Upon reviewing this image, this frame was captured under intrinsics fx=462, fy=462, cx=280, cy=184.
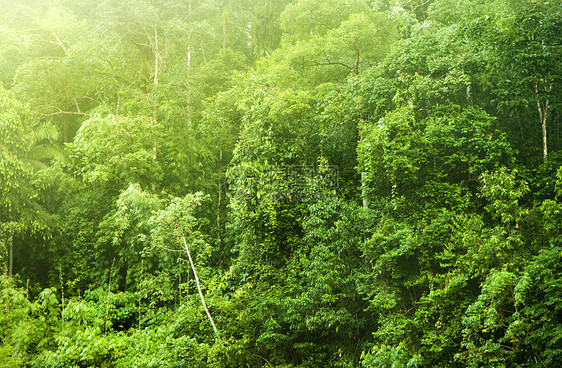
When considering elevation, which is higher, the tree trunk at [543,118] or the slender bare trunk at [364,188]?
the tree trunk at [543,118]

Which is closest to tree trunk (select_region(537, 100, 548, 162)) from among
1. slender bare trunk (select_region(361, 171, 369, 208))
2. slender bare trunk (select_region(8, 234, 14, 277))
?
slender bare trunk (select_region(361, 171, 369, 208))

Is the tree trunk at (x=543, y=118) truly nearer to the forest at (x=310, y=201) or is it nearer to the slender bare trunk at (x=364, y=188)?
the forest at (x=310, y=201)

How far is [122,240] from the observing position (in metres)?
11.5

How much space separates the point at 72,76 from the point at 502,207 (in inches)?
434

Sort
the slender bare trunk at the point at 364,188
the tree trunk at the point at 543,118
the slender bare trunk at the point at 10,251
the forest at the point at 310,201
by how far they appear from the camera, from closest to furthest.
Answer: the forest at the point at 310,201 < the slender bare trunk at the point at 364,188 < the tree trunk at the point at 543,118 < the slender bare trunk at the point at 10,251

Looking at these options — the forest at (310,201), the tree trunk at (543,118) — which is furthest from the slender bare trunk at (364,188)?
the tree trunk at (543,118)

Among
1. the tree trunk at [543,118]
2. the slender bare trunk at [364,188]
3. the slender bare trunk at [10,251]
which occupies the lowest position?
the slender bare trunk at [10,251]

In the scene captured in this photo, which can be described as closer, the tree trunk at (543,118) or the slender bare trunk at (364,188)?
the slender bare trunk at (364,188)

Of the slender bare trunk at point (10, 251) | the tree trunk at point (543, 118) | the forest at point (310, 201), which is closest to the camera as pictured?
the forest at point (310, 201)

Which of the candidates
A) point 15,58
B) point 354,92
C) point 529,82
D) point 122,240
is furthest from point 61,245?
point 529,82

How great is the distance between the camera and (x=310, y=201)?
31.8 feet

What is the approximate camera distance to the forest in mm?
7738

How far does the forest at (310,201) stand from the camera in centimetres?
774

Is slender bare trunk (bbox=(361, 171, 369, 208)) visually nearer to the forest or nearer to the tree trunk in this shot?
the forest
